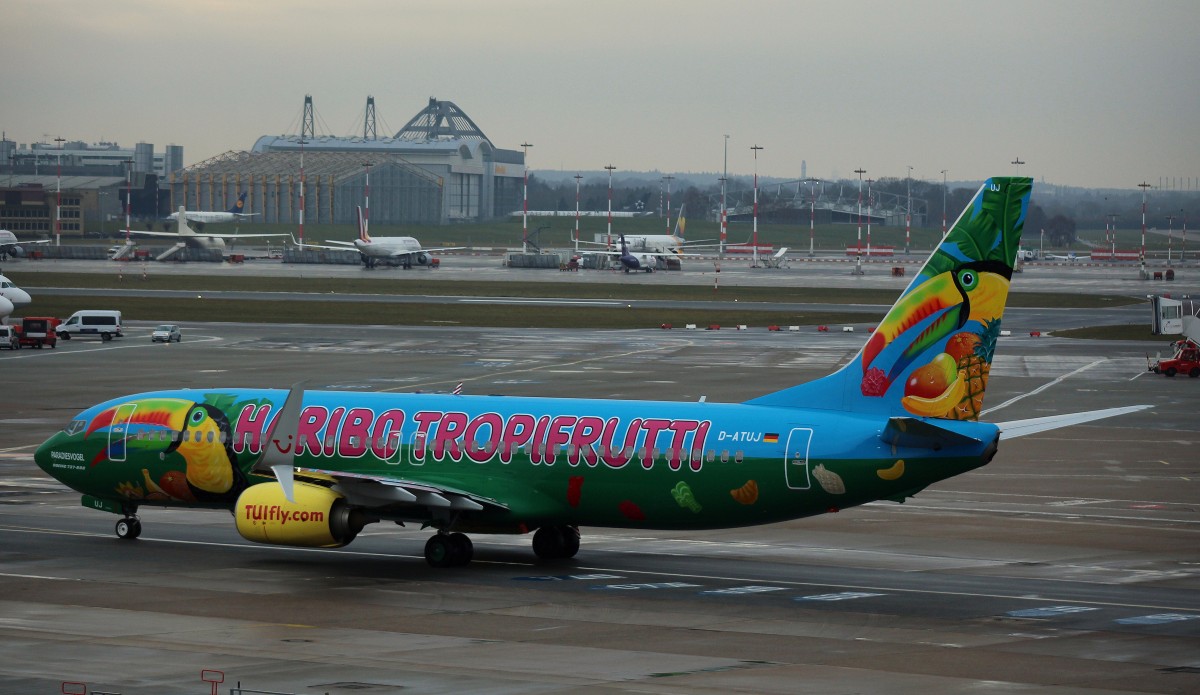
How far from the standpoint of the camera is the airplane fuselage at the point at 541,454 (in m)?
29.9

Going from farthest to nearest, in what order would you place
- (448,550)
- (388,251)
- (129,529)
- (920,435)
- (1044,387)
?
(388,251) → (1044,387) → (129,529) → (448,550) → (920,435)

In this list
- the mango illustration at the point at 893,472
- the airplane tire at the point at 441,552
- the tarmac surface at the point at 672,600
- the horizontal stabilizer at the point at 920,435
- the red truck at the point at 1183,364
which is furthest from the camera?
the red truck at the point at 1183,364

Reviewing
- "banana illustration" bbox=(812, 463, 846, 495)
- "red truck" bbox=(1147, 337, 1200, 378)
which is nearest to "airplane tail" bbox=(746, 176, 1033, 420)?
"banana illustration" bbox=(812, 463, 846, 495)

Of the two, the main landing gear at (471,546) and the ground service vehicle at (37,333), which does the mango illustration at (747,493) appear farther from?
the ground service vehicle at (37,333)

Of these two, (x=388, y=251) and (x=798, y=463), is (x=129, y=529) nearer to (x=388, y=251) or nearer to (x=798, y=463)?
(x=798, y=463)

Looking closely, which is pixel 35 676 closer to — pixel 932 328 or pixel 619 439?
pixel 619 439

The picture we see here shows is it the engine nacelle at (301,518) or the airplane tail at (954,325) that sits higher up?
the airplane tail at (954,325)

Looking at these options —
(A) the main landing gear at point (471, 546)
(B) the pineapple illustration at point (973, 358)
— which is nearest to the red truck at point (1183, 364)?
(B) the pineapple illustration at point (973, 358)

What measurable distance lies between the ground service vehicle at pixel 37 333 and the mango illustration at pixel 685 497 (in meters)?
68.1

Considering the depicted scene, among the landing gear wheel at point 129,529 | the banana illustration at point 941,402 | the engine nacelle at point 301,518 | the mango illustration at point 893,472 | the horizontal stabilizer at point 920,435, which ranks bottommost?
the landing gear wheel at point 129,529

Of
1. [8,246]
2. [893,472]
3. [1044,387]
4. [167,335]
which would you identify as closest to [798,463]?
[893,472]

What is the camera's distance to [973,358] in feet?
99.6

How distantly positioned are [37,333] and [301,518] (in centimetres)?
6494

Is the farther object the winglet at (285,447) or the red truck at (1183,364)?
the red truck at (1183,364)
